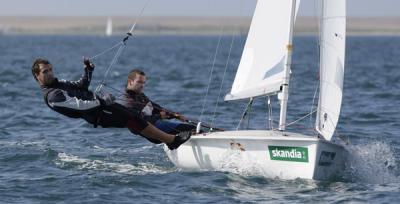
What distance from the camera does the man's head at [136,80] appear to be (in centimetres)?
1157

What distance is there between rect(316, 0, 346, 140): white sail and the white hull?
1.17 feet

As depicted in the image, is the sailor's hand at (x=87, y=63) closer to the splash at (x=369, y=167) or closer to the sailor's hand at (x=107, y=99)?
the sailor's hand at (x=107, y=99)

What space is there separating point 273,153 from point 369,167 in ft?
4.16

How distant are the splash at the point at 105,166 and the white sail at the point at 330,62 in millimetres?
2126

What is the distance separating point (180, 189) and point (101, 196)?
0.91 meters

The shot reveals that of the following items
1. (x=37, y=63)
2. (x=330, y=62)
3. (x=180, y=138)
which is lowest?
(x=180, y=138)

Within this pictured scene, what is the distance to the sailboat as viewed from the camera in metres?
10.5

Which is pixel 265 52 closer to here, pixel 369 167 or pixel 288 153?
pixel 288 153

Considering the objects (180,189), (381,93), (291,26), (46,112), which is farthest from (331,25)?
(381,93)

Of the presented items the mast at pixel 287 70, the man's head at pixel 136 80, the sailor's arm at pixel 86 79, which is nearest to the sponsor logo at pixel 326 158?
the mast at pixel 287 70

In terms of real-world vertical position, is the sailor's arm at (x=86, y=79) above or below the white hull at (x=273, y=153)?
above

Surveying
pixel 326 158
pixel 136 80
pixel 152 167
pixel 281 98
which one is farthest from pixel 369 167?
pixel 136 80

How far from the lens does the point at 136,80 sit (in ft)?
38.1

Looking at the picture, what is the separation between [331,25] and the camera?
1073 centimetres
